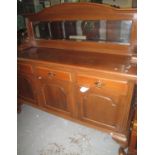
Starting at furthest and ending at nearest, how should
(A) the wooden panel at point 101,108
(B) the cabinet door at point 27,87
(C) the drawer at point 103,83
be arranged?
(B) the cabinet door at point 27,87, (A) the wooden panel at point 101,108, (C) the drawer at point 103,83

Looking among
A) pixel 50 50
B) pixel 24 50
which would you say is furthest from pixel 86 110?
pixel 24 50

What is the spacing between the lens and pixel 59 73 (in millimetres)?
1295

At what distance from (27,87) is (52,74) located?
20.1 inches

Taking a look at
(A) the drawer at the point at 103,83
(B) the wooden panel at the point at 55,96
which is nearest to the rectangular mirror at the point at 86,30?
(A) the drawer at the point at 103,83

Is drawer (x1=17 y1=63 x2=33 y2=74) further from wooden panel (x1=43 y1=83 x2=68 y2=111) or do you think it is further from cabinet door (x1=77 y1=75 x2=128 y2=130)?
cabinet door (x1=77 y1=75 x2=128 y2=130)

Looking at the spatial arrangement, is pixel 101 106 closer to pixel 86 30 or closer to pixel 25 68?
pixel 86 30

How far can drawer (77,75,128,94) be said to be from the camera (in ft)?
3.52

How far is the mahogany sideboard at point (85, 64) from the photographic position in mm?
1140

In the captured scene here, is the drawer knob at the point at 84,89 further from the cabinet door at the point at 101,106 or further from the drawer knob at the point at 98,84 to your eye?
the drawer knob at the point at 98,84

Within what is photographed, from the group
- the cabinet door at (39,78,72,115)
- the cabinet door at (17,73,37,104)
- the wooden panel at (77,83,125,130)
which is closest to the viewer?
the wooden panel at (77,83,125,130)

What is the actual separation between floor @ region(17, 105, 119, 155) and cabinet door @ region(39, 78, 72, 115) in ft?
0.80

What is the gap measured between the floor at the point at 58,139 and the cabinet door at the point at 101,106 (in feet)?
0.76

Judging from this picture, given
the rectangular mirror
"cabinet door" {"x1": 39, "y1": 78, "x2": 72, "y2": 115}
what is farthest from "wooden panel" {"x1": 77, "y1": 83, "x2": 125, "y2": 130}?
the rectangular mirror
